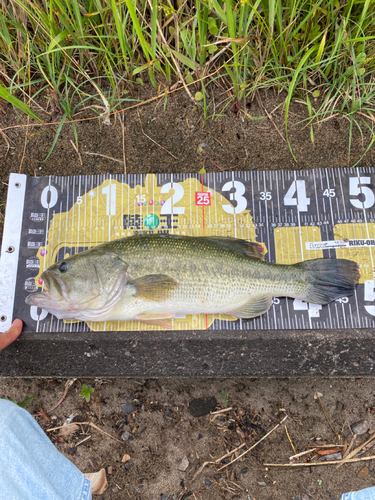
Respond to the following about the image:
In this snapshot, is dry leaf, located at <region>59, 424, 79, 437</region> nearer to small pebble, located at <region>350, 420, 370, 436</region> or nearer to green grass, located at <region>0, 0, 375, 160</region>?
small pebble, located at <region>350, 420, 370, 436</region>

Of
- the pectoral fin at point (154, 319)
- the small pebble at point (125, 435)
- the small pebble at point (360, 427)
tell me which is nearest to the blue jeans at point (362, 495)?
the small pebble at point (360, 427)

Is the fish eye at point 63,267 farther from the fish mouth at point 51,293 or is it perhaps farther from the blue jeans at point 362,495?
the blue jeans at point 362,495

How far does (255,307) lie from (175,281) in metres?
0.76

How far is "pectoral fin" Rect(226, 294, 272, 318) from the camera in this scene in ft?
9.62

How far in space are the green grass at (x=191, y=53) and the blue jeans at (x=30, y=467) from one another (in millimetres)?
2807

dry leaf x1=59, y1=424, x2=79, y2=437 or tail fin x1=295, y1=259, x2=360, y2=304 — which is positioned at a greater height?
tail fin x1=295, y1=259, x2=360, y2=304

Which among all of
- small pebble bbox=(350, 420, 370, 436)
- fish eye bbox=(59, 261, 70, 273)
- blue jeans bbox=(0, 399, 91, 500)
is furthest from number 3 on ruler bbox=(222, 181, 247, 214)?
blue jeans bbox=(0, 399, 91, 500)

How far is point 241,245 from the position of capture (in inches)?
119

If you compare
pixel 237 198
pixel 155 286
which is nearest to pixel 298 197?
pixel 237 198

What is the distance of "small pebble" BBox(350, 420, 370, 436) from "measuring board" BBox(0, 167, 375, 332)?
1125 millimetres

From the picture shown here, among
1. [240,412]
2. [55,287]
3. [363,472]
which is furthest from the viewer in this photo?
[240,412]

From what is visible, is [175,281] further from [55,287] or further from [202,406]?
[202,406]

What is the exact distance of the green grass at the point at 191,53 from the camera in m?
2.98

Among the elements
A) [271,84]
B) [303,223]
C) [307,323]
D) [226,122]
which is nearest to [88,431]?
[307,323]
